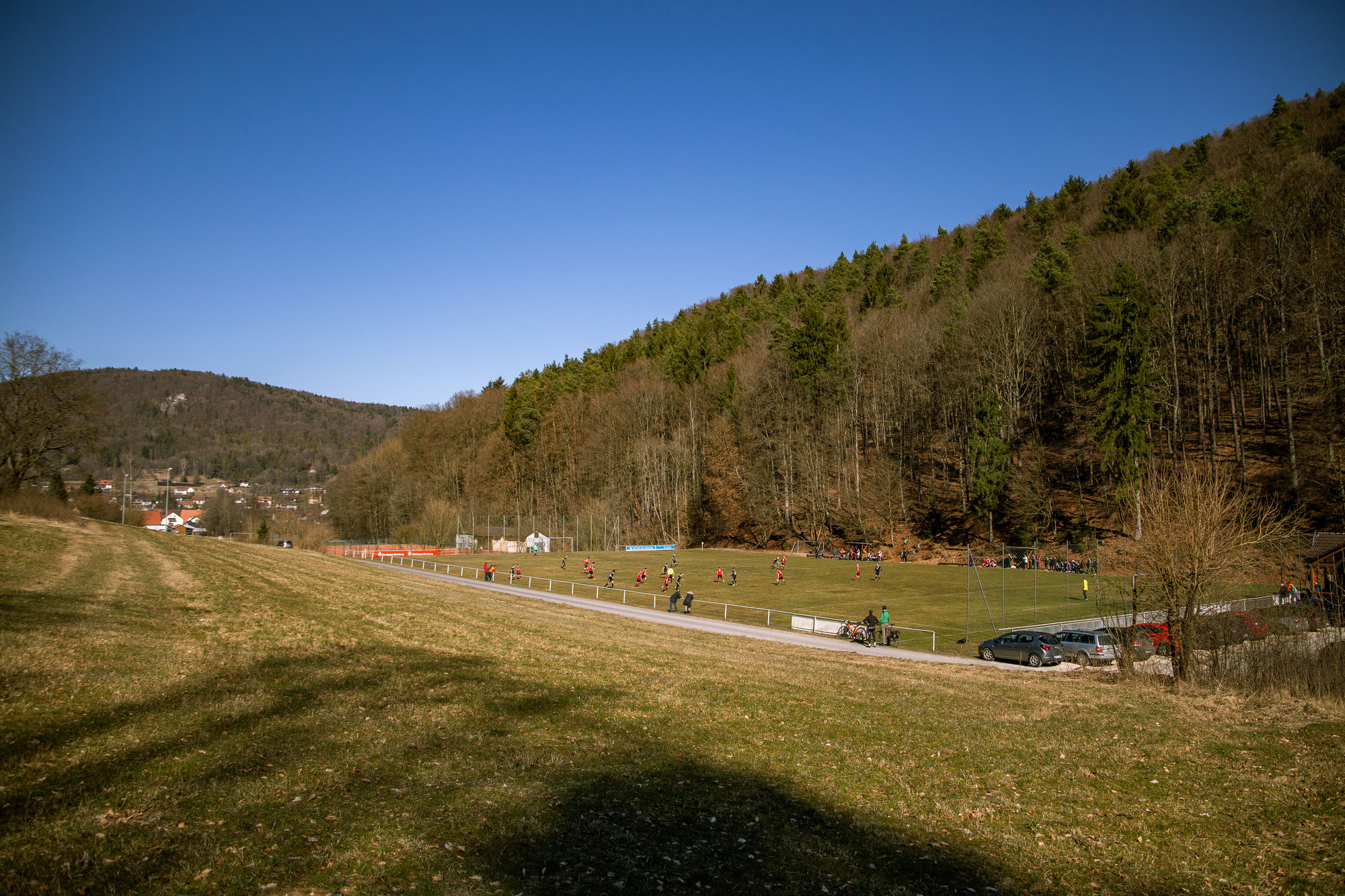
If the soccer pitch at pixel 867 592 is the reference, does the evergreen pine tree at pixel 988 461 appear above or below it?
above

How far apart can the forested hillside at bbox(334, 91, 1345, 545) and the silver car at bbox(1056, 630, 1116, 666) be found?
24519mm

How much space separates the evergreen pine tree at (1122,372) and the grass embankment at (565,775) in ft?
135

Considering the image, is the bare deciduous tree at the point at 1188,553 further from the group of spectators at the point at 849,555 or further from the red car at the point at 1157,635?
the group of spectators at the point at 849,555

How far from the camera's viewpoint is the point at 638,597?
140 feet

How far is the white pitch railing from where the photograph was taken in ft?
105

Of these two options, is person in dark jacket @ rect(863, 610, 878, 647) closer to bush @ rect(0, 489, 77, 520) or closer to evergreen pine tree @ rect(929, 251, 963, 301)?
bush @ rect(0, 489, 77, 520)

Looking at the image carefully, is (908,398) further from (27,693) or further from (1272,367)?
(27,693)

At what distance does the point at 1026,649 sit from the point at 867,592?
17.3 meters

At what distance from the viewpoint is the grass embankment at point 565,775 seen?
5.86m

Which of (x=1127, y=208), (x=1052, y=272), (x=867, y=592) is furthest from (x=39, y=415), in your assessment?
(x=1127, y=208)

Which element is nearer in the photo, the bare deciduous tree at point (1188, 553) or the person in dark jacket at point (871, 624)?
the bare deciduous tree at point (1188, 553)

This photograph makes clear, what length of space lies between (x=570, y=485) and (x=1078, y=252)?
6445 cm

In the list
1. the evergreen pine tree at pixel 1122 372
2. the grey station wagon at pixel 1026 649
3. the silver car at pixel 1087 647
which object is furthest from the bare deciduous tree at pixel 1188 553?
the evergreen pine tree at pixel 1122 372

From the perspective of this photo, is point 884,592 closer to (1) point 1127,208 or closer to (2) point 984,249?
(1) point 1127,208
